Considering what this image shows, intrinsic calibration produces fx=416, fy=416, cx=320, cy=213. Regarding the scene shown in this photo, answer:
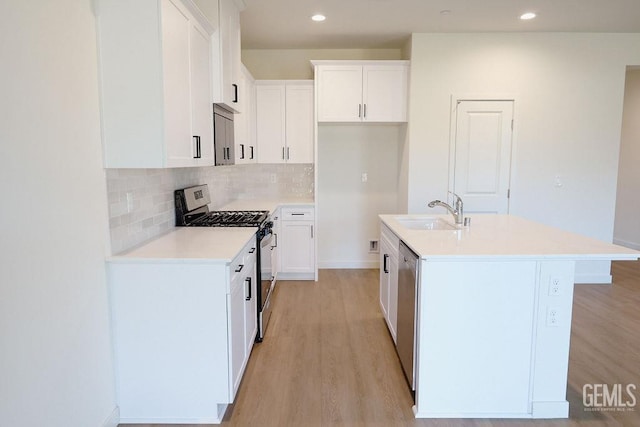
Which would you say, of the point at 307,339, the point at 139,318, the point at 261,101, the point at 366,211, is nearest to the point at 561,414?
the point at 307,339

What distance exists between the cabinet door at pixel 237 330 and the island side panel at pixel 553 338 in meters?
1.62

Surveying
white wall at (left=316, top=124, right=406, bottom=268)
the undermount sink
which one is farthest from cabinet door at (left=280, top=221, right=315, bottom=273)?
the undermount sink

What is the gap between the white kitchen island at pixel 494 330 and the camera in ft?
7.16

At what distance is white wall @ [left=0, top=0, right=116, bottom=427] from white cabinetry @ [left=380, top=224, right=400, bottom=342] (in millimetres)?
1799

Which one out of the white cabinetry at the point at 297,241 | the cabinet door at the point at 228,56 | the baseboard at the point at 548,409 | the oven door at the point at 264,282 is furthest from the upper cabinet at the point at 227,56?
the baseboard at the point at 548,409

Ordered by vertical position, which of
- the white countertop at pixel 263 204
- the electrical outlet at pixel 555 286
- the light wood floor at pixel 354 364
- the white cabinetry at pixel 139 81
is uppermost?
the white cabinetry at pixel 139 81

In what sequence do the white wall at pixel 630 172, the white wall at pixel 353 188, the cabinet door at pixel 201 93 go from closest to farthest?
the cabinet door at pixel 201 93, the white wall at pixel 353 188, the white wall at pixel 630 172

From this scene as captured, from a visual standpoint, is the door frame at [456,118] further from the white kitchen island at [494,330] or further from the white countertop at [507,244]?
the white kitchen island at [494,330]

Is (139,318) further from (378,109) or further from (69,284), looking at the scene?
(378,109)

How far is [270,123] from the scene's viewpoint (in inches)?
191

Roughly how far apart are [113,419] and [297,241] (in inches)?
109

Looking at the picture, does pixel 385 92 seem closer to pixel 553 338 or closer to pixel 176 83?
pixel 176 83

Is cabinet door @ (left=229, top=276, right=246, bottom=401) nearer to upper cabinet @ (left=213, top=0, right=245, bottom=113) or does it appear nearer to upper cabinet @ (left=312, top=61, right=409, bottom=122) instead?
upper cabinet @ (left=213, top=0, right=245, bottom=113)

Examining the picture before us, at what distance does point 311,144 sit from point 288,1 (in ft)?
5.55
